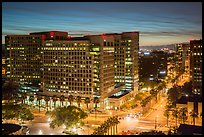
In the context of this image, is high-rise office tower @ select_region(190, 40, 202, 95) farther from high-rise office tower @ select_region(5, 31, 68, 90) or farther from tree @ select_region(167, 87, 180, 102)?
high-rise office tower @ select_region(5, 31, 68, 90)

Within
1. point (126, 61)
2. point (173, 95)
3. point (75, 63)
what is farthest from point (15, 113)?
point (126, 61)

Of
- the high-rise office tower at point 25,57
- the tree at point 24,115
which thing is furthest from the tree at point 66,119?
the high-rise office tower at point 25,57

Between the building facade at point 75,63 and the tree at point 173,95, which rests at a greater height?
the building facade at point 75,63

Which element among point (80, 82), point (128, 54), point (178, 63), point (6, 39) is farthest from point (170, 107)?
point (178, 63)

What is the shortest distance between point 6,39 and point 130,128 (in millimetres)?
33463

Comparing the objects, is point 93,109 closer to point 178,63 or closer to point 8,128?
point 8,128

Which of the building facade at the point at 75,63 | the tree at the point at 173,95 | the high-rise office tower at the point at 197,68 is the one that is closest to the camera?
the building facade at the point at 75,63

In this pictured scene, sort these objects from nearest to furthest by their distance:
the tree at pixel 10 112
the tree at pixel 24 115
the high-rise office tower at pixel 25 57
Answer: the tree at pixel 10 112 < the tree at pixel 24 115 < the high-rise office tower at pixel 25 57

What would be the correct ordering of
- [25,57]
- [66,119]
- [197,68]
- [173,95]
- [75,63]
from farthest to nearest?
1. [25,57]
2. [197,68]
3. [173,95]
4. [75,63]
5. [66,119]

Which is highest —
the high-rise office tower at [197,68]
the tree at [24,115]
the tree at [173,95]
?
the high-rise office tower at [197,68]

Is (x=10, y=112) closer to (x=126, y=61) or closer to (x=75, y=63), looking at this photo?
(x=75, y=63)

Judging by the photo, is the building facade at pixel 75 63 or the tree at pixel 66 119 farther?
the building facade at pixel 75 63

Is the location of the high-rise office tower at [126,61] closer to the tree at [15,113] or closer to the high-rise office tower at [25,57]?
the high-rise office tower at [25,57]

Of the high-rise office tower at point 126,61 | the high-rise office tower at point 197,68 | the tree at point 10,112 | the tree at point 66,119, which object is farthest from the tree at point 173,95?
the tree at point 10,112
